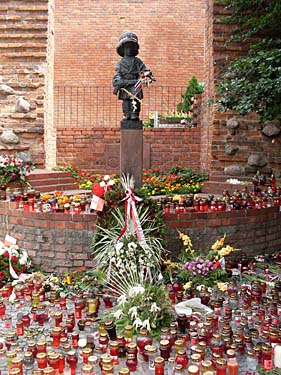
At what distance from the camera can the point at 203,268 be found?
5.66 meters

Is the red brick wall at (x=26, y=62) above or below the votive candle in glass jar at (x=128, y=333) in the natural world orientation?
above

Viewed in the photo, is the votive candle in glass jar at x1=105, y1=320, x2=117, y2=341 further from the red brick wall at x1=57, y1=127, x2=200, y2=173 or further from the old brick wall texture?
the red brick wall at x1=57, y1=127, x2=200, y2=173

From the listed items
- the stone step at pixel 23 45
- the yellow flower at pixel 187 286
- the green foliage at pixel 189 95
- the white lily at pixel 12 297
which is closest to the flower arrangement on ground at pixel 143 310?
the yellow flower at pixel 187 286

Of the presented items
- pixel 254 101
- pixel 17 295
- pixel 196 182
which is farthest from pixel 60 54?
pixel 17 295

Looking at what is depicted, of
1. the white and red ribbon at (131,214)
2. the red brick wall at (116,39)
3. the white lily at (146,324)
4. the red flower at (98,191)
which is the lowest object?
the white lily at (146,324)

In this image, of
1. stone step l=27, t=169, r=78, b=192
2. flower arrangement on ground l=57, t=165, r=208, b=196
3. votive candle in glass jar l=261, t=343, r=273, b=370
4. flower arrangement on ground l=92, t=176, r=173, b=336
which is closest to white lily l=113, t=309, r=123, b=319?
flower arrangement on ground l=92, t=176, r=173, b=336

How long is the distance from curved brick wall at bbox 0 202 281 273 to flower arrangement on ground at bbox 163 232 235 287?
435 mm

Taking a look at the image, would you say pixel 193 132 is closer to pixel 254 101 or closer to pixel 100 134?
pixel 100 134

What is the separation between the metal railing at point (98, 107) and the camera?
16234 millimetres

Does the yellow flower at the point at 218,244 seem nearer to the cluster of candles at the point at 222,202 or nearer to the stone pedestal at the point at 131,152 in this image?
the cluster of candles at the point at 222,202

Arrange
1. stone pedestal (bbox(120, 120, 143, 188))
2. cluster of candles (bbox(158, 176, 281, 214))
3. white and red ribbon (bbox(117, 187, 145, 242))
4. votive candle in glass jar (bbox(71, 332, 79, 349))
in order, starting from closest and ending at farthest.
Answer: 1. votive candle in glass jar (bbox(71, 332, 79, 349))
2. white and red ribbon (bbox(117, 187, 145, 242))
3. stone pedestal (bbox(120, 120, 143, 188))
4. cluster of candles (bbox(158, 176, 281, 214))

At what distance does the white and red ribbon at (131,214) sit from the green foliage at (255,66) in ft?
7.44

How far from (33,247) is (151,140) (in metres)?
6.01

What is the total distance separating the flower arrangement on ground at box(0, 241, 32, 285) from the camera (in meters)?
5.87
